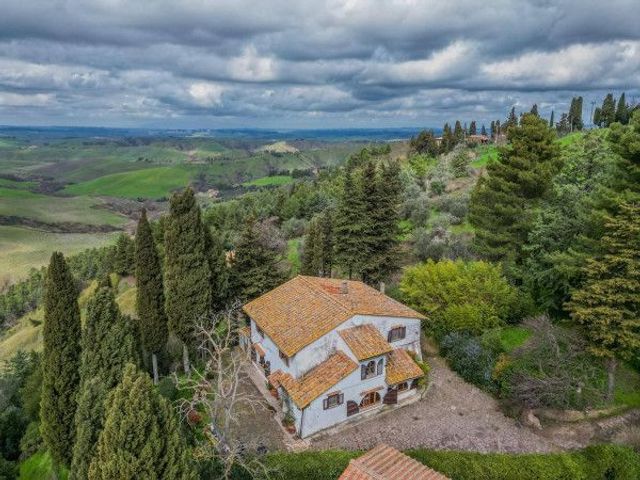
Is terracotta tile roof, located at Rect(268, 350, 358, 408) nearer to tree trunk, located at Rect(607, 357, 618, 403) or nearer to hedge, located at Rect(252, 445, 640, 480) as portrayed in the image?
hedge, located at Rect(252, 445, 640, 480)

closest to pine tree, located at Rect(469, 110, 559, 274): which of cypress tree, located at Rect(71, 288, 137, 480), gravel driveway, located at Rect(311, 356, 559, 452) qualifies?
gravel driveway, located at Rect(311, 356, 559, 452)

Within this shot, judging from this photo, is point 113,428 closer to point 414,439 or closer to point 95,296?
point 95,296

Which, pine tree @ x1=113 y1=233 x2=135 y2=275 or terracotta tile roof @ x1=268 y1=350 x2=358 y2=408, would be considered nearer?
terracotta tile roof @ x1=268 y1=350 x2=358 y2=408

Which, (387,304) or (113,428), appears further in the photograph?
(387,304)

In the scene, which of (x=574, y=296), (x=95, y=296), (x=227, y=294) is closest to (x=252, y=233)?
(x=227, y=294)

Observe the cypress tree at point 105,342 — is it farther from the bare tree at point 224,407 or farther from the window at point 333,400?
the window at point 333,400

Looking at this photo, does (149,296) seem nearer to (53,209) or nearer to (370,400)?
(370,400)

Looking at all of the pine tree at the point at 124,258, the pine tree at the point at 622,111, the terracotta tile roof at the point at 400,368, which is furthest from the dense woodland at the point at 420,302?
the pine tree at the point at 622,111
